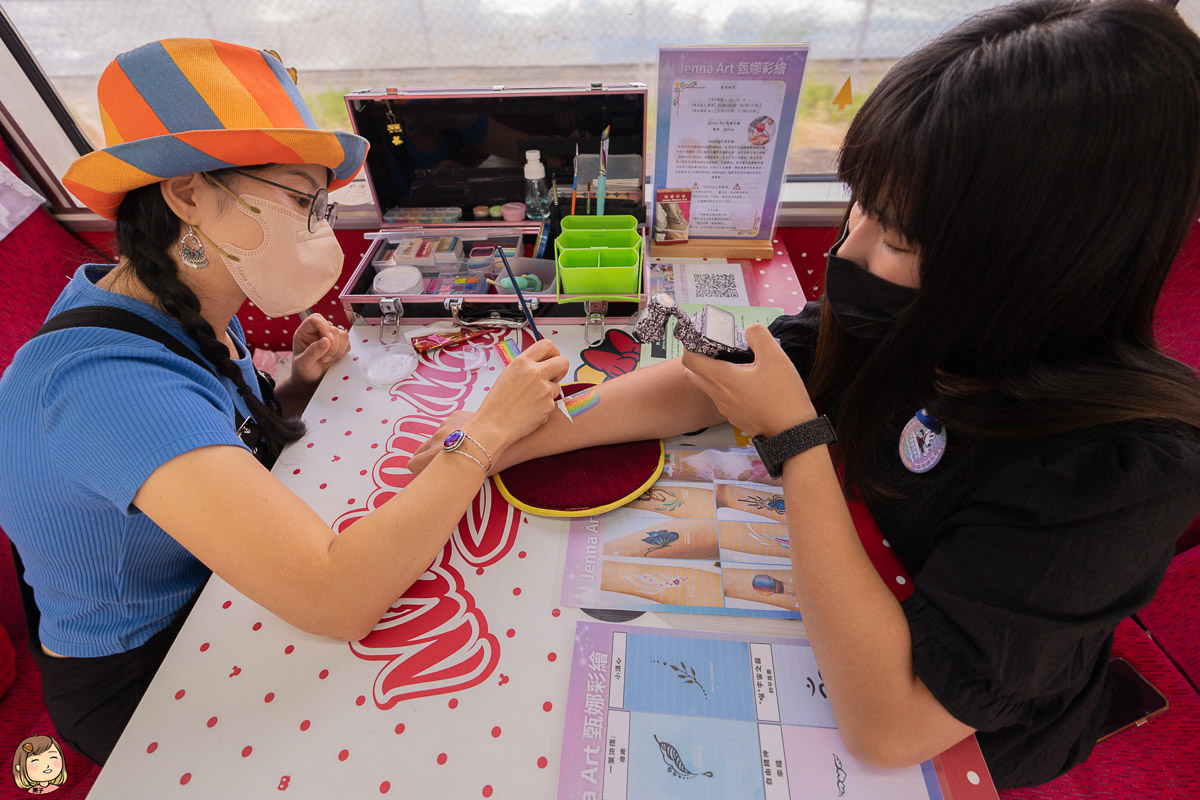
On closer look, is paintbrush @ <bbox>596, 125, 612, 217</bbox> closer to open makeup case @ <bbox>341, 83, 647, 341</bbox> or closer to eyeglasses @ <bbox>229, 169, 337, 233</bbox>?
open makeup case @ <bbox>341, 83, 647, 341</bbox>

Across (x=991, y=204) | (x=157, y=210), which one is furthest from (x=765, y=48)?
(x=157, y=210)

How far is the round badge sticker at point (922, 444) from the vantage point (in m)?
0.87

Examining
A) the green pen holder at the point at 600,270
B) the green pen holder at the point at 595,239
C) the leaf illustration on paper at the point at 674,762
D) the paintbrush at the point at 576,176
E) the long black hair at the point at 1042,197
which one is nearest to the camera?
the long black hair at the point at 1042,197

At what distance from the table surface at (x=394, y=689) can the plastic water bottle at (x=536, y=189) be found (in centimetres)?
112

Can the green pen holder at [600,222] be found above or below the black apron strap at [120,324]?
below

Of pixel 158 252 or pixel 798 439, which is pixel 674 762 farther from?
pixel 158 252

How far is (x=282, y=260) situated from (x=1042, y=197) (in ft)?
4.01

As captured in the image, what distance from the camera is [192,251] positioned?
3.41 feet

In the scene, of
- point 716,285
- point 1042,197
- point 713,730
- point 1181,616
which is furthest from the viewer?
point 716,285

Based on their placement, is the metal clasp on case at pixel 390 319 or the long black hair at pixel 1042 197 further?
the metal clasp on case at pixel 390 319

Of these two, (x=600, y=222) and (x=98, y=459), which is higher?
(x=98, y=459)

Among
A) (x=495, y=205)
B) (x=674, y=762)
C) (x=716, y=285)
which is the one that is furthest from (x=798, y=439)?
(x=495, y=205)

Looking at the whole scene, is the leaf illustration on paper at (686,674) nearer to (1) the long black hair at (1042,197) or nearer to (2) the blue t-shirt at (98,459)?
(1) the long black hair at (1042,197)

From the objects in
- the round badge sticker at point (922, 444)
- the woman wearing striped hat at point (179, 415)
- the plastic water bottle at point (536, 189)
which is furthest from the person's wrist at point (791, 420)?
the plastic water bottle at point (536, 189)
